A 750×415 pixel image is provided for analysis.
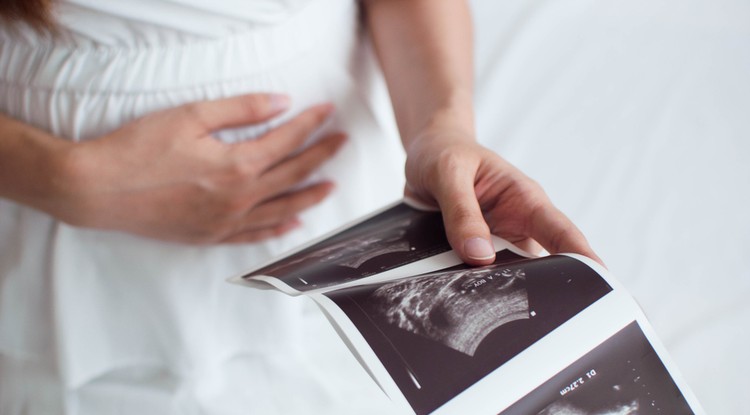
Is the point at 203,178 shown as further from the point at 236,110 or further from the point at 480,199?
the point at 480,199

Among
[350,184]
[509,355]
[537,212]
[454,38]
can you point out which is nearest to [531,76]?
[454,38]

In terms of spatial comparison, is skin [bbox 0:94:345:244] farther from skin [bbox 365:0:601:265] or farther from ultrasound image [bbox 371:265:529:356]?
ultrasound image [bbox 371:265:529:356]

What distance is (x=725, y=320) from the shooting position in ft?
2.91

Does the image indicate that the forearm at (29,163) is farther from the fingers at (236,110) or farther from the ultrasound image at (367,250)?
the ultrasound image at (367,250)

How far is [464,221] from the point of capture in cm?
57

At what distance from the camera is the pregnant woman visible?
2.16ft

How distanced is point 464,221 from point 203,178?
313 millimetres

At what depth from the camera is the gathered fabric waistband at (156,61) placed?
0.67m

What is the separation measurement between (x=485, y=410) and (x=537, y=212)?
0.69ft

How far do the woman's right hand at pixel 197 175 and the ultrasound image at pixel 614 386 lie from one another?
0.40m

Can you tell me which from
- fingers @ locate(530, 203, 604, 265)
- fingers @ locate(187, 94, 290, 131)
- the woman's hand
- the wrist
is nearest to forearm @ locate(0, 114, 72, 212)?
the wrist

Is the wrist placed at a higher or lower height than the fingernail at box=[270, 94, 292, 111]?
lower

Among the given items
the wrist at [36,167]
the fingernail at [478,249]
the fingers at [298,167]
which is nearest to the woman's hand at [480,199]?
the fingernail at [478,249]

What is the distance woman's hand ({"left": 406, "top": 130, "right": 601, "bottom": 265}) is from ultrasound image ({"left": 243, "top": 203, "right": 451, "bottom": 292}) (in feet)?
0.11
